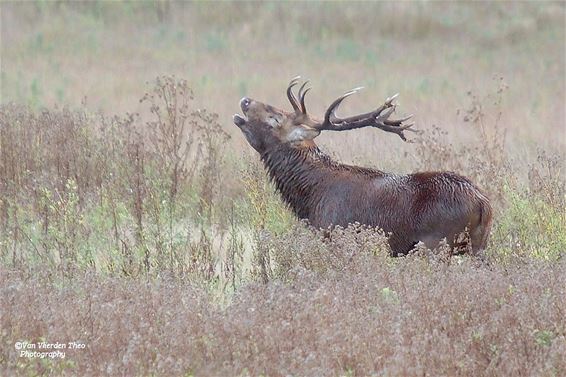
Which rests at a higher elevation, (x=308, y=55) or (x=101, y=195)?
(x=308, y=55)

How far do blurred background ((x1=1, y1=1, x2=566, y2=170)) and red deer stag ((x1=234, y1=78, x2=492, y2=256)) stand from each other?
6.57m

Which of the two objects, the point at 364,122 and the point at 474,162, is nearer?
the point at 364,122

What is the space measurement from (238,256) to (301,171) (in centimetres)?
95

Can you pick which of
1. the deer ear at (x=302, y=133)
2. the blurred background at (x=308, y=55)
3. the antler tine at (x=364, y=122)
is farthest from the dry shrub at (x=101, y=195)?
the blurred background at (x=308, y=55)

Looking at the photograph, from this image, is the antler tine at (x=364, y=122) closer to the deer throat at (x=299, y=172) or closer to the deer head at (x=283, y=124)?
the deer head at (x=283, y=124)

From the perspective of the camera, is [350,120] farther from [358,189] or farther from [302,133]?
[358,189]

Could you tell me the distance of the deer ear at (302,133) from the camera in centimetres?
1109

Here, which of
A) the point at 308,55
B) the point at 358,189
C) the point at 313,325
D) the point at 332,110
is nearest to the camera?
the point at 313,325

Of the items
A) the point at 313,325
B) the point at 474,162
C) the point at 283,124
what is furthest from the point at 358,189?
the point at 474,162

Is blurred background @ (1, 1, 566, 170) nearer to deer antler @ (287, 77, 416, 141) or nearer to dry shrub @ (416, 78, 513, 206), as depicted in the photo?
dry shrub @ (416, 78, 513, 206)

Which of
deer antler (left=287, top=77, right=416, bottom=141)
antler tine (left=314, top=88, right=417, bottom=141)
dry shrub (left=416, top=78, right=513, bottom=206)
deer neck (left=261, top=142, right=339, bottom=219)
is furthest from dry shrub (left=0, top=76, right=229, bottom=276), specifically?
dry shrub (left=416, top=78, right=513, bottom=206)

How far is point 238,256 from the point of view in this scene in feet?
36.8

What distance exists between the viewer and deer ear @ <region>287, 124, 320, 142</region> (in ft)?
36.4

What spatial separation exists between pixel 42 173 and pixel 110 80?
452 inches
